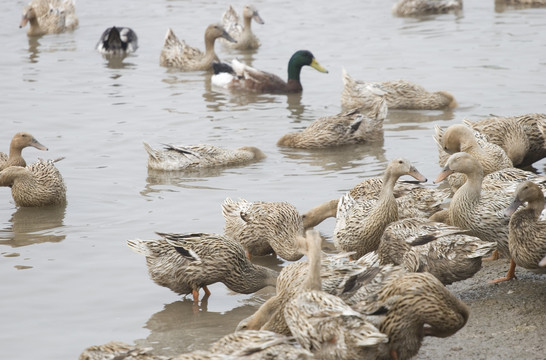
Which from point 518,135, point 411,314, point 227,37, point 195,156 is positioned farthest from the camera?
point 227,37

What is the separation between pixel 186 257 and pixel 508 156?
473cm

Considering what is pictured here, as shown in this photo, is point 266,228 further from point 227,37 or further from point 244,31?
point 244,31

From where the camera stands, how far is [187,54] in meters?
19.0

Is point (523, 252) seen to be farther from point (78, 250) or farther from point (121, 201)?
point (121, 201)

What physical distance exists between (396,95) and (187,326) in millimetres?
8715

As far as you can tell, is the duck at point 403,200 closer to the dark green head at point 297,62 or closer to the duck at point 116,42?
the dark green head at point 297,62

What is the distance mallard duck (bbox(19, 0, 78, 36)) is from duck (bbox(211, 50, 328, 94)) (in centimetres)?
686

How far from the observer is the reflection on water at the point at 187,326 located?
7.16 metres

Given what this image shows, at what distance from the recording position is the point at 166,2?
25328mm

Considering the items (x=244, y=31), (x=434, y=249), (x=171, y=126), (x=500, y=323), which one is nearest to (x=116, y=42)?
(x=244, y=31)

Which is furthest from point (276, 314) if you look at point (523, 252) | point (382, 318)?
point (523, 252)

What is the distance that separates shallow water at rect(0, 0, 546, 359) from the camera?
8.05 m

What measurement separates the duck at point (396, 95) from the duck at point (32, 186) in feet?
19.3

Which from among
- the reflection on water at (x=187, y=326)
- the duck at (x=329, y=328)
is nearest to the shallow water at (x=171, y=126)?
the reflection on water at (x=187, y=326)
